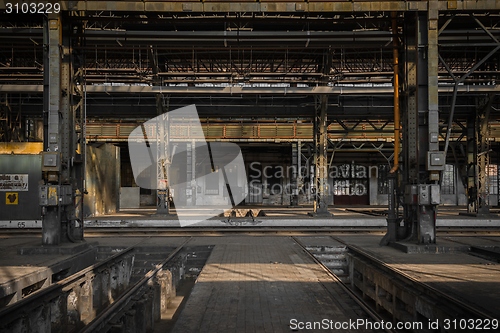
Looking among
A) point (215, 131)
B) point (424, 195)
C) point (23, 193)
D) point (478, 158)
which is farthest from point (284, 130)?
point (424, 195)

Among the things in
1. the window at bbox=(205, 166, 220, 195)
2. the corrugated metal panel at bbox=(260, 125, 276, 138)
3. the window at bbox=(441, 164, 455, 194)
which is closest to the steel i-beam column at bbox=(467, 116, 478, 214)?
the corrugated metal panel at bbox=(260, 125, 276, 138)

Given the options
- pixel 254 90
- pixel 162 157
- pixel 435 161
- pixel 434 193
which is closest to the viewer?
pixel 435 161

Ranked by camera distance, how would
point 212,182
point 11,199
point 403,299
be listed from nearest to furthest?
point 403,299, point 11,199, point 212,182

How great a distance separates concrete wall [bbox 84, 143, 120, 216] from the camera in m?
25.6

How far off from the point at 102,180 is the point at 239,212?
811 centimetres

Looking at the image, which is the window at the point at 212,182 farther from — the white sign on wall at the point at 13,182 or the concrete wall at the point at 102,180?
the white sign on wall at the point at 13,182

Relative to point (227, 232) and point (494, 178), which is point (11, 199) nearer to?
point (227, 232)

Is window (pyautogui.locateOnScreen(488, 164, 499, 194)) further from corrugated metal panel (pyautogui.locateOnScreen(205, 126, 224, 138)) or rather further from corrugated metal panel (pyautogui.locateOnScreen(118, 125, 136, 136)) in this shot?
corrugated metal panel (pyautogui.locateOnScreen(118, 125, 136, 136))

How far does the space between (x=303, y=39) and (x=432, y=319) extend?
9175 mm

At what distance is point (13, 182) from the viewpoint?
21.9 meters

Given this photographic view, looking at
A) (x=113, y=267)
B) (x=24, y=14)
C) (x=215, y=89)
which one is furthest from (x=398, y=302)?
(x=215, y=89)

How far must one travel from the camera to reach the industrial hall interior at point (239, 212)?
8.07m

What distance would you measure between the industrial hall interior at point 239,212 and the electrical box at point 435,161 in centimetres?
5

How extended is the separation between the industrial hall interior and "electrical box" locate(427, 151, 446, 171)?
5 cm
